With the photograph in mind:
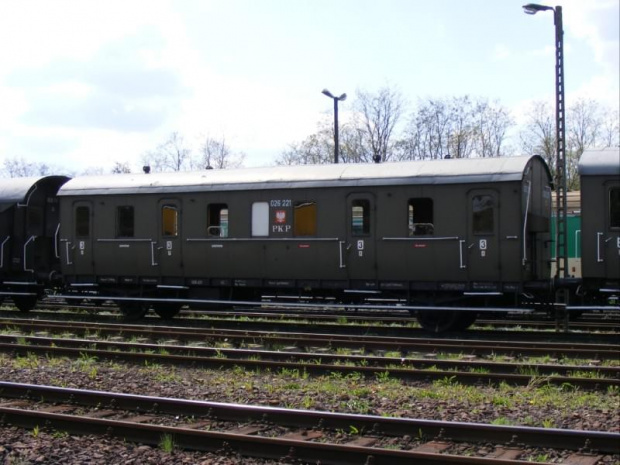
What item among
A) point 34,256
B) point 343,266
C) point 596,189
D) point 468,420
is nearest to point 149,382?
point 468,420

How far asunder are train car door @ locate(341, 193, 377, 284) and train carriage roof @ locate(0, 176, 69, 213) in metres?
10.0

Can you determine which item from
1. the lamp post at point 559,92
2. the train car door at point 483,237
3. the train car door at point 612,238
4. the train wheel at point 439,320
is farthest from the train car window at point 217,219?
the train car door at point 612,238

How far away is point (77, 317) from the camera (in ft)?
64.5

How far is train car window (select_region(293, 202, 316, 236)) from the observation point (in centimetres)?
1568

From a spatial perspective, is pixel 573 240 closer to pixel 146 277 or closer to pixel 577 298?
pixel 577 298

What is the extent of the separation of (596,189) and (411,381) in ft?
19.8

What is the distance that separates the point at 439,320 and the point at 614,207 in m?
4.04

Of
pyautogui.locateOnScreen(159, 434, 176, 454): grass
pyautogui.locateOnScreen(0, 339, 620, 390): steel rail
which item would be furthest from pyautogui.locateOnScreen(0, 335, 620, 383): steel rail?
pyautogui.locateOnScreen(159, 434, 176, 454): grass

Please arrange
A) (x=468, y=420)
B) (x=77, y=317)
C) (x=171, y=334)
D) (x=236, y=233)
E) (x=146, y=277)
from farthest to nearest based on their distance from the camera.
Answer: (x=77, y=317)
(x=146, y=277)
(x=236, y=233)
(x=171, y=334)
(x=468, y=420)

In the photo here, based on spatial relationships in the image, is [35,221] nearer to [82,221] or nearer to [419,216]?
[82,221]

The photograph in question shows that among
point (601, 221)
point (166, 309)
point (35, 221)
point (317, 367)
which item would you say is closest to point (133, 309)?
point (166, 309)

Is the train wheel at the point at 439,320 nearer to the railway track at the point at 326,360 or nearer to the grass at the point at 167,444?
the railway track at the point at 326,360

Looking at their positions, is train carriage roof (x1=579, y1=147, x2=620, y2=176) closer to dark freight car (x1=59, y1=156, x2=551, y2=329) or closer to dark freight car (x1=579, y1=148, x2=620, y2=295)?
dark freight car (x1=579, y1=148, x2=620, y2=295)

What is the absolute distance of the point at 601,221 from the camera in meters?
13.6
